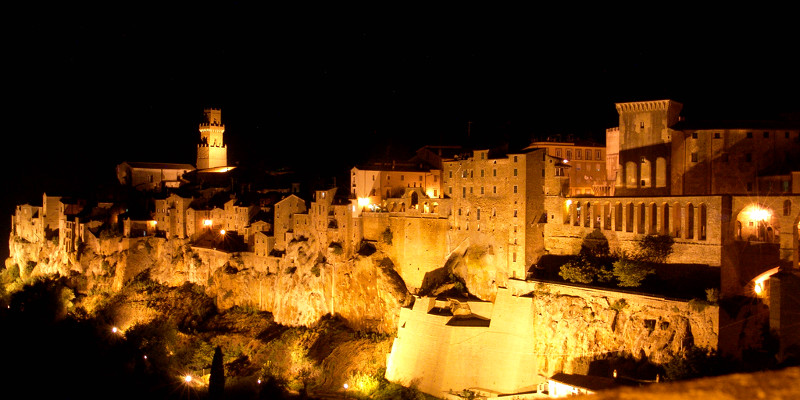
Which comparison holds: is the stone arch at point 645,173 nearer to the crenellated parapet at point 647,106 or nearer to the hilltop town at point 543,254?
the hilltop town at point 543,254

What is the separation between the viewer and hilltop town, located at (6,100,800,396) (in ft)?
90.7

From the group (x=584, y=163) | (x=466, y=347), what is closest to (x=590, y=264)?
(x=466, y=347)

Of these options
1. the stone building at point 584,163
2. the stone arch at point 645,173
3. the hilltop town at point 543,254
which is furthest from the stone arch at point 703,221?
the stone building at point 584,163

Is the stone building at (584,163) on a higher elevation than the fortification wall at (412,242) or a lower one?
higher

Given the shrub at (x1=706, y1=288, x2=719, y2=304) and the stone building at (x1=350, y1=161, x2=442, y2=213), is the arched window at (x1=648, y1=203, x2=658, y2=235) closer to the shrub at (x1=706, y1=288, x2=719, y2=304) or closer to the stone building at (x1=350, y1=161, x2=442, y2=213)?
the shrub at (x1=706, y1=288, x2=719, y2=304)

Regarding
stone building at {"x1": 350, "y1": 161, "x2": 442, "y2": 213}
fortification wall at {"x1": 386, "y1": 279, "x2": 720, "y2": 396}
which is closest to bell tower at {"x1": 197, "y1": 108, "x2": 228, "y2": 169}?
stone building at {"x1": 350, "y1": 161, "x2": 442, "y2": 213}

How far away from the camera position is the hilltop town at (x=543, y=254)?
27.7 m

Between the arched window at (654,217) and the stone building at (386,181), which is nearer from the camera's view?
the arched window at (654,217)

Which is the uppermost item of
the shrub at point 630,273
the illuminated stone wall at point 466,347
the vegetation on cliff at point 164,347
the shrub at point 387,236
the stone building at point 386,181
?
the stone building at point 386,181

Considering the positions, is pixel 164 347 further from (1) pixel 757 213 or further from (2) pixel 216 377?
(1) pixel 757 213

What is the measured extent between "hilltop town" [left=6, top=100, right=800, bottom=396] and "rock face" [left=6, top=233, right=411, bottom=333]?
15cm

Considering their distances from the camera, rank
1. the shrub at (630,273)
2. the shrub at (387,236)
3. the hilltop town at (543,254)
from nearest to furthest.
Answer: the hilltop town at (543,254)
the shrub at (630,273)
the shrub at (387,236)

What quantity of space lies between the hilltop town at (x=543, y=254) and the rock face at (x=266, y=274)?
0.15 m

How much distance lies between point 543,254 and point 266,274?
2256cm
